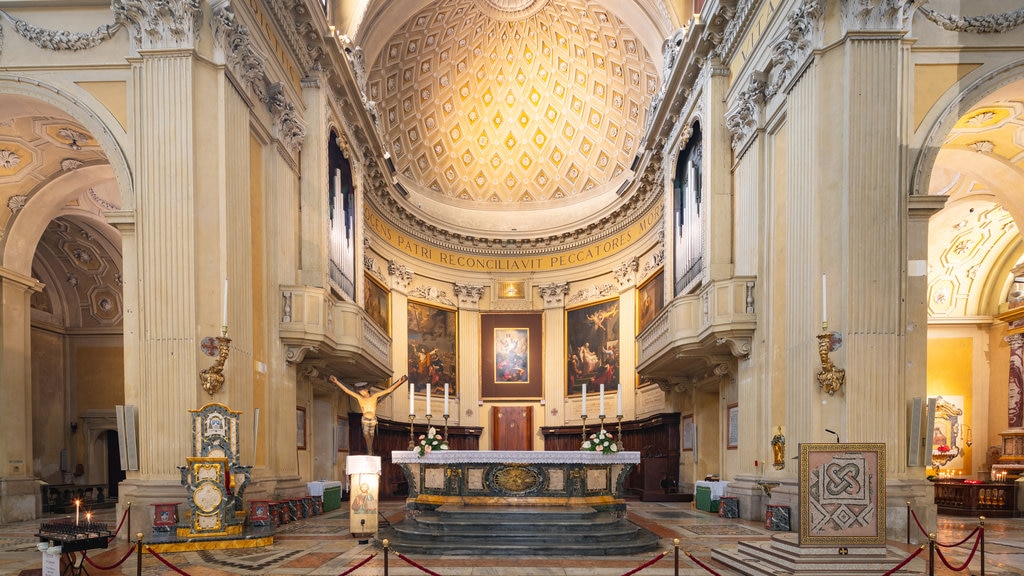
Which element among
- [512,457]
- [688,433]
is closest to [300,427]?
[512,457]

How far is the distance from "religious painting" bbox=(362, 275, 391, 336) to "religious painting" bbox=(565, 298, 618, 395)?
7.05 m

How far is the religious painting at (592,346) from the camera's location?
93.4 ft

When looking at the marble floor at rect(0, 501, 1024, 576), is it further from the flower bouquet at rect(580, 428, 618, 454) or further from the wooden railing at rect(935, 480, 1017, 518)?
the wooden railing at rect(935, 480, 1017, 518)

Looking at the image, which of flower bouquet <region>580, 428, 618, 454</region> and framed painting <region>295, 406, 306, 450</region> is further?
framed painting <region>295, 406, 306, 450</region>

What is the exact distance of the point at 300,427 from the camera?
18391 millimetres

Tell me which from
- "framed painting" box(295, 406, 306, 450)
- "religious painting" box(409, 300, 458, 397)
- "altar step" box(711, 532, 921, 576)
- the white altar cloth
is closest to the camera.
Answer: "altar step" box(711, 532, 921, 576)

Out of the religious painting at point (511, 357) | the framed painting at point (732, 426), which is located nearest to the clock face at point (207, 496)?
the framed painting at point (732, 426)

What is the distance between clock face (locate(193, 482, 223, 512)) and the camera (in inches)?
444

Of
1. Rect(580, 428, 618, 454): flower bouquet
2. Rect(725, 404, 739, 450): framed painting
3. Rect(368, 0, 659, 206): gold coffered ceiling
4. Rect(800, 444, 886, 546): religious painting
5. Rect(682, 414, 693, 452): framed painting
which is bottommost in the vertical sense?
Rect(682, 414, 693, 452): framed painting

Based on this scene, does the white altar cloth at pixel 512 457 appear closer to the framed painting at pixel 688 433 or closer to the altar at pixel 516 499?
the altar at pixel 516 499

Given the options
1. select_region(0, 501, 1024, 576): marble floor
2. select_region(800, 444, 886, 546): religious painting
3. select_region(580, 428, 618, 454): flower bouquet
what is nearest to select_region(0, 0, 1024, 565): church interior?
select_region(800, 444, 886, 546): religious painting

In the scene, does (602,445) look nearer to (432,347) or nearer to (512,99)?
(432,347)

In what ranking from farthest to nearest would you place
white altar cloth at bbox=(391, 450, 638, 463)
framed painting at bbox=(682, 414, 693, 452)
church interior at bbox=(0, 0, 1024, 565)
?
framed painting at bbox=(682, 414, 693, 452), white altar cloth at bbox=(391, 450, 638, 463), church interior at bbox=(0, 0, 1024, 565)

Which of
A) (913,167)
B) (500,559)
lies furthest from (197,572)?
(913,167)
